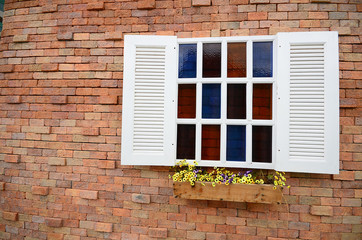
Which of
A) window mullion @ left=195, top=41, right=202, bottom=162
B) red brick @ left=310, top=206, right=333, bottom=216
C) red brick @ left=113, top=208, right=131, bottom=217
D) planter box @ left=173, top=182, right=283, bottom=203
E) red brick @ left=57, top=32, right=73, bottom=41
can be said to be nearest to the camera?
planter box @ left=173, top=182, right=283, bottom=203

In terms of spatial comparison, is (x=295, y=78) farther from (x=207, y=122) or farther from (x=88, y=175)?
(x=88, y=175)

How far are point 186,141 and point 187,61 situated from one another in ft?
2.80

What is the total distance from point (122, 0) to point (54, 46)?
96cm

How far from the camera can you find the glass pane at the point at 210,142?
2.07 m

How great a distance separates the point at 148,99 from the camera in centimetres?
209

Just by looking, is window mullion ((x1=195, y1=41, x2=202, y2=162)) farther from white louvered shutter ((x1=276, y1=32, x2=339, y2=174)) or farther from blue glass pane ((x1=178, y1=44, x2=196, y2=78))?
white louvered shutter ((x1=276, y1=32, x2=339, y2=174))

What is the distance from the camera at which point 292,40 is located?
6.44 feet

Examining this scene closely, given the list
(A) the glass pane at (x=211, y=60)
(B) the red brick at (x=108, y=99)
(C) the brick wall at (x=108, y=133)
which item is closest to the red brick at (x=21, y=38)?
(C) the brick wall at (x=108, y=133)

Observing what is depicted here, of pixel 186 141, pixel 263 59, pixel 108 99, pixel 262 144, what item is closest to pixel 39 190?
pixel 108 99

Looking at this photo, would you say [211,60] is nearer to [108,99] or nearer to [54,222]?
[108,99]

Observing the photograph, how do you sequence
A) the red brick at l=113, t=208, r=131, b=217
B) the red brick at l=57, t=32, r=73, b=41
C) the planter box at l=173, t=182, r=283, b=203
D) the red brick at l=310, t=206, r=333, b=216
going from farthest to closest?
the red brick at l=57, t=32, r=73, b=41
the red brick at l=113, t=208, r=131, b=217
the red brick at l=310, t=206, r=333, b=216
the planter box at l=173, t=182, r=283, b=203

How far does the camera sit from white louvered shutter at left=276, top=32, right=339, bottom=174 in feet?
6.21

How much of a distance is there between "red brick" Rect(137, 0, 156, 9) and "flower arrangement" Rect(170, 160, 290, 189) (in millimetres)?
1718

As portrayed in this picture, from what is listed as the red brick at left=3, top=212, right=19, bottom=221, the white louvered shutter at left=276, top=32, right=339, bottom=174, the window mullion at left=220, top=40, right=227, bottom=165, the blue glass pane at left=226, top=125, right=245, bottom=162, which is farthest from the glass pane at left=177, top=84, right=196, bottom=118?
the red brick at left=3, top=212, right=19, bottom=221
